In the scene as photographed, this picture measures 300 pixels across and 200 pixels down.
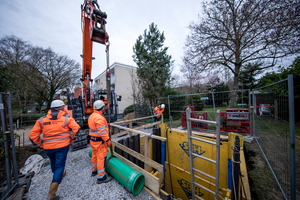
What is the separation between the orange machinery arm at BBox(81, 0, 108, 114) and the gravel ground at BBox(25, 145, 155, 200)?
134 inches

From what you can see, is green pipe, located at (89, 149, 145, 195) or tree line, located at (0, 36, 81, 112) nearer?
green pipe, located at (89, 149, 145, 195)

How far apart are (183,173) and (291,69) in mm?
8401

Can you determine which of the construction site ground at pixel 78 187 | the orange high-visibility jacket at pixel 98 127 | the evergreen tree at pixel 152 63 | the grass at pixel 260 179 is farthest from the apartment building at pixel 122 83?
the grass at pixel 260 179

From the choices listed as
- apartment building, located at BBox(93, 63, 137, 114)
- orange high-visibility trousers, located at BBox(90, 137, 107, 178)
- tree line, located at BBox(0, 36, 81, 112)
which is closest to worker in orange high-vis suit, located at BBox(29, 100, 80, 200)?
orange high-visibility trousers, located at BBox(90, 137, 107, 178)

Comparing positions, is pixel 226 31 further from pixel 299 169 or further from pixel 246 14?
pixel 299 169

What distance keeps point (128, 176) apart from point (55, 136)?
1.65 metres

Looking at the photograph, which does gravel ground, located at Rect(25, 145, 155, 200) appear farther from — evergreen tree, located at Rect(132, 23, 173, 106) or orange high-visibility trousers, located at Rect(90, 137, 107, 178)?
evergreen tree, located at Rect(132, 23, 173, 106)

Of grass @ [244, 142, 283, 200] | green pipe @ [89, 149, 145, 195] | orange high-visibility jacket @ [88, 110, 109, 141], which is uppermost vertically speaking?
orange high-visibility jacket @ [88, 110, 109, 141]

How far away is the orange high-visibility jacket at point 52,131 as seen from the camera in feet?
7.50

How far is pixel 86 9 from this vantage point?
442 cm

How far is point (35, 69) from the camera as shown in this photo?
41.4ft

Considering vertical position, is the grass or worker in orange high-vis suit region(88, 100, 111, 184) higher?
worker in orange high-vis suit region(88, 100, 111, 184)

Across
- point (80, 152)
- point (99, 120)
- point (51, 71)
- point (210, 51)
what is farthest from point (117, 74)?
point (99, 120)

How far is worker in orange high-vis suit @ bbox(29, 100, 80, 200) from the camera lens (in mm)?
2283
